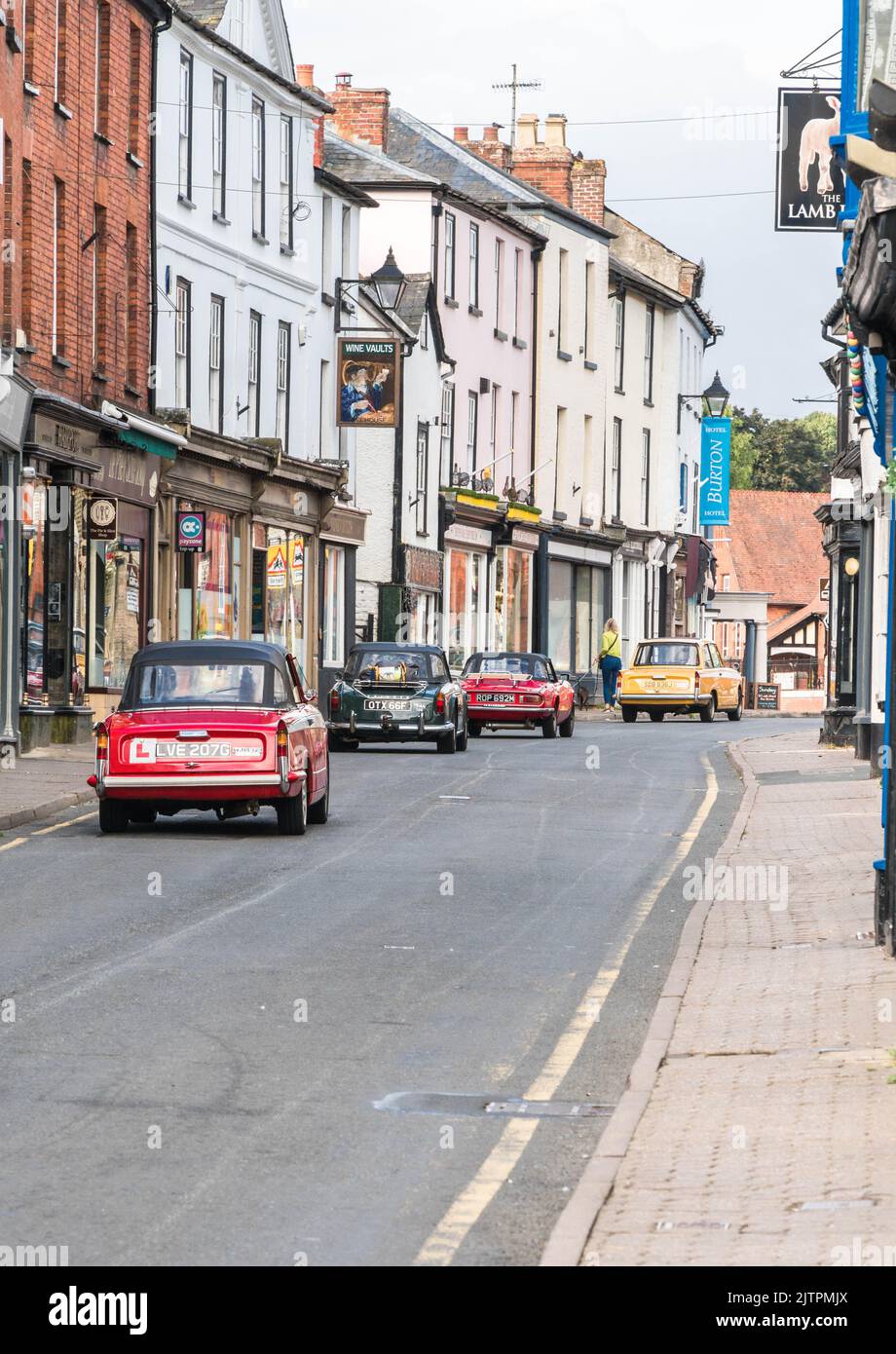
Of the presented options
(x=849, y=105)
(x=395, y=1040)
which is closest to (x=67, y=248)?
Answer: (x=849, y=105)

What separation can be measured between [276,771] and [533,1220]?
12214 millimetres

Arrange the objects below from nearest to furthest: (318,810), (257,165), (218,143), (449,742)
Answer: (318,810)
(449,742)
(218,143)
(257,165)

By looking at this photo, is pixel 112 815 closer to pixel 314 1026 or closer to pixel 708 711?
pixel 314 1026

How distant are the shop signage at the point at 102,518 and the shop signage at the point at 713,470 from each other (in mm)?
47640

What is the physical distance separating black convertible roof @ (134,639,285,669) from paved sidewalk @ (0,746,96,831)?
6.09ft

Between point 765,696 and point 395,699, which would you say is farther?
point 765,696

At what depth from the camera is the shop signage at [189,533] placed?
1476 inches

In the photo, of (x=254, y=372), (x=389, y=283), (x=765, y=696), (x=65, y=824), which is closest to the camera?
(x=65, y=824)

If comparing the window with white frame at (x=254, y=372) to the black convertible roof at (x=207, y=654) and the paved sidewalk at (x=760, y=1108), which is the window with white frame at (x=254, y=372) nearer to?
the black convertible roof at (x=207, y=654)

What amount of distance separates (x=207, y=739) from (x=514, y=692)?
19376mm

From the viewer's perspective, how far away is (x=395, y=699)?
104 feet

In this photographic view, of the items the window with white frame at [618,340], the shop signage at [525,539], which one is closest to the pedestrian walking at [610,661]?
the shop signage at [525,539]

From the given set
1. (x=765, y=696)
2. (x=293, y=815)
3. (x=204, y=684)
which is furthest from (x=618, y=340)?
(x=293, y=815)
